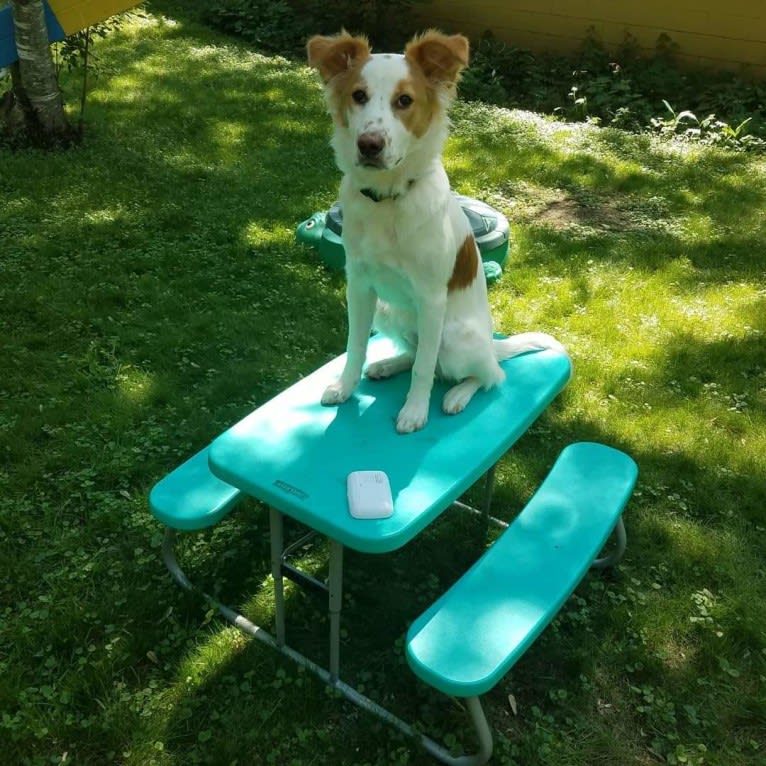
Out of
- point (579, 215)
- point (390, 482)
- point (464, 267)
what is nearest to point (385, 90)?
point (464, 267)

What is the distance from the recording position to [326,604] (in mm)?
2939

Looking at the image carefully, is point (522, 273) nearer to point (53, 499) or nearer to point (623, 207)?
point (623, 207)

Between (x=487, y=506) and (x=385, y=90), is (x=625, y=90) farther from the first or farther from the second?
(x=385, y=90)

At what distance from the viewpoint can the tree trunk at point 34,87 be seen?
5895 mm

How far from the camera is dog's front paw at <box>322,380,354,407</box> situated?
2.86 metres

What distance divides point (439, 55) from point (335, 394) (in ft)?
4.09

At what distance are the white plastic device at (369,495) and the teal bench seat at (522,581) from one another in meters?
0.36

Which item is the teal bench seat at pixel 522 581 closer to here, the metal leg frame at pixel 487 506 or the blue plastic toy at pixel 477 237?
the metal leg frame at pixel 487 506

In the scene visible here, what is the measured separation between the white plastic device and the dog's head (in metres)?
0.99

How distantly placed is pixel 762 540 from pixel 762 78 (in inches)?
286

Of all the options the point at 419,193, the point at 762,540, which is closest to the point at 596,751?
the point at 762,540

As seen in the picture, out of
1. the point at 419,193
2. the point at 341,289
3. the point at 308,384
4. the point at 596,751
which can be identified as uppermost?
the point at 419,193

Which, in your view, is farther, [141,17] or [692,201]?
[141,17]

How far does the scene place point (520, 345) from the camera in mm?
3219
